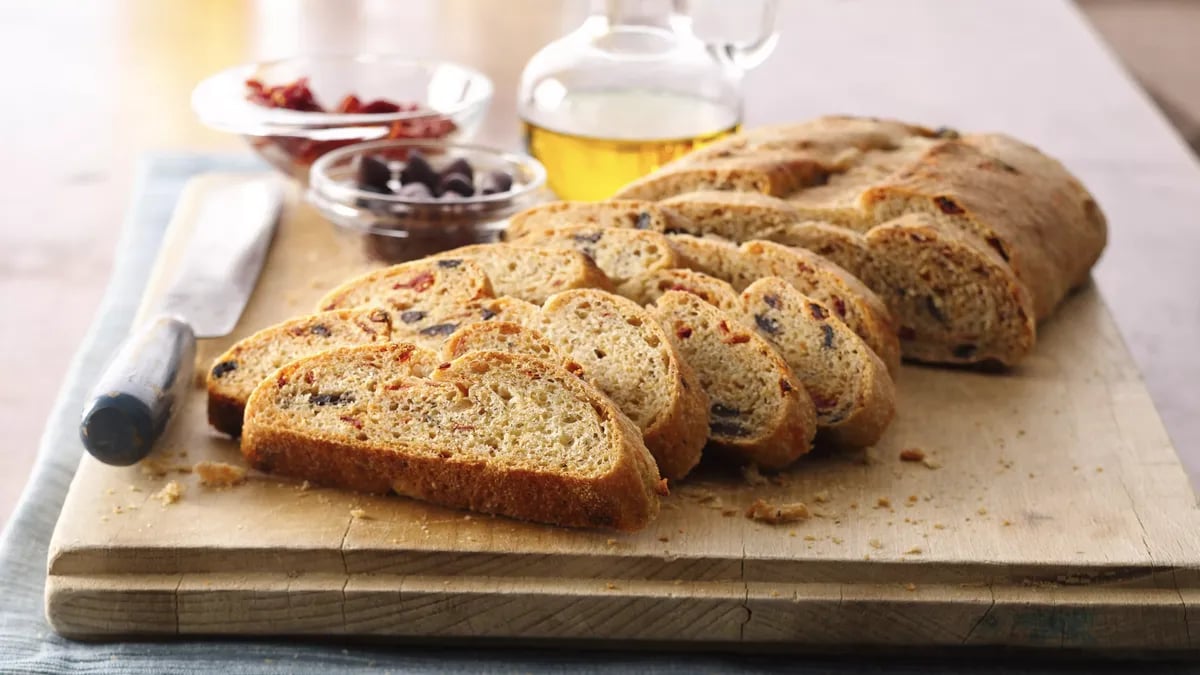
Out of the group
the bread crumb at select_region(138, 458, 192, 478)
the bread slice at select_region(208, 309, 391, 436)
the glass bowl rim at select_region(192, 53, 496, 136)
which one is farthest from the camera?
the glass bowl rim at select_region(192, 53, 496, 136)

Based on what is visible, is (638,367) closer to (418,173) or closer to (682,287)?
(682,287)

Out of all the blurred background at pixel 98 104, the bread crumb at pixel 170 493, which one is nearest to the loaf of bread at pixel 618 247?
the bread crumb at pixel 170 493

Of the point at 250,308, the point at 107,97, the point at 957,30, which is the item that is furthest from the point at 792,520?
the point at 957,30

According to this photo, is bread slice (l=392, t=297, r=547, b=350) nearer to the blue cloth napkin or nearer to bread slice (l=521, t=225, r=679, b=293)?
bread slice (l=521, t=225, r=679, b=293)

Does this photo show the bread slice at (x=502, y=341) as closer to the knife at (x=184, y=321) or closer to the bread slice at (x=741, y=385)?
the bread slice at (x=741, y=385)

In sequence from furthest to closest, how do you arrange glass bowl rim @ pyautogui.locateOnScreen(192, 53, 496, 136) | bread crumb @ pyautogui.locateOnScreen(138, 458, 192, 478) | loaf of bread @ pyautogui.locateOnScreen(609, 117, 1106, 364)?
1. glass bowl rim @ pyautogui.locateOnScreen(192, 53, 496, 136)
2. loaf of bread @ pyautogui.locateOnScreen(609, 117, 1106, 364)
3. bread crumb @ pyautogui.locateOnScreen(138, 458, 192, 478)

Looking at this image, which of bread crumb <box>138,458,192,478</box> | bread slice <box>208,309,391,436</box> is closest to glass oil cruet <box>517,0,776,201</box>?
bread slice <box>208,309,391,436</box>
